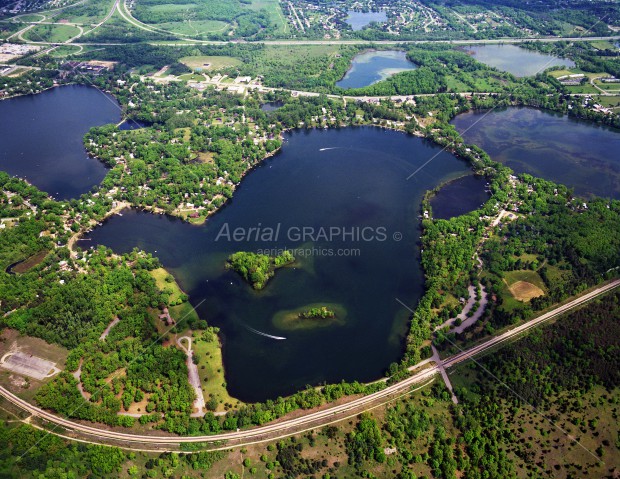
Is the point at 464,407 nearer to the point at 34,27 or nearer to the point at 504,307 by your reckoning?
the point at 504,307

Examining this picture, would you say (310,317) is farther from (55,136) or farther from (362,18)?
(362,18)

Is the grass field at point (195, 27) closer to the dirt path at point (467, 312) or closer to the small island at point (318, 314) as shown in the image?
the small island at point (318, 314)

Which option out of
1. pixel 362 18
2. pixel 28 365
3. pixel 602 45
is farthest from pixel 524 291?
pixel 362 18

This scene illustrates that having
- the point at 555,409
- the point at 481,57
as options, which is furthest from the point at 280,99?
the point at 555,409

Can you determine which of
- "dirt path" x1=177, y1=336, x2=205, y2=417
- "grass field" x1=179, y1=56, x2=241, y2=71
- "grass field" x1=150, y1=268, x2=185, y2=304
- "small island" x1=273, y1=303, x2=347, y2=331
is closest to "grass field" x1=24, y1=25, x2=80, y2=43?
"grass field" x1=179, y1=56, x2=241, y2=71

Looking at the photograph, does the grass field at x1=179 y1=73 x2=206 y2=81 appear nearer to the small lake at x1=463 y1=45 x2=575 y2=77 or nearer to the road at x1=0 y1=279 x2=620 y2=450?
the small lake at x1=463 y1=45 x2=575 y2=77
